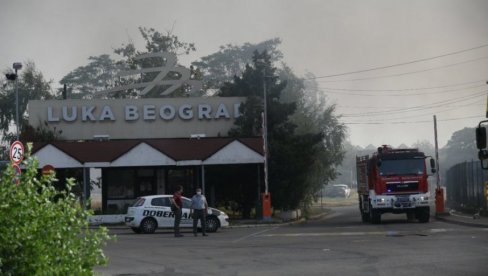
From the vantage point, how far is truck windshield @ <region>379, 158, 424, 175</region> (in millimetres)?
35844

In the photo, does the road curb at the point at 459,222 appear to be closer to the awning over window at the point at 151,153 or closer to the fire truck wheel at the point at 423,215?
the fire truck wheel at the point at 423,215

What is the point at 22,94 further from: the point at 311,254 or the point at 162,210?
the point at 311,254

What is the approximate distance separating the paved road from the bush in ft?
27.7

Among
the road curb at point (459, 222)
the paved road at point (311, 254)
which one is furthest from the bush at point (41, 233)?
the road curb at point (459, 222)

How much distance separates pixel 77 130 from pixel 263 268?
35.5 meters

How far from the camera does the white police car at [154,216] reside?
33.3 metres

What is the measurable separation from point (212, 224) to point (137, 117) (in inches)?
743

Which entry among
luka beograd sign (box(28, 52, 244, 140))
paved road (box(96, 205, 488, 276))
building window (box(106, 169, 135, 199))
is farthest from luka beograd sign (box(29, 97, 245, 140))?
paved road (box(96, 205, 488, 276))

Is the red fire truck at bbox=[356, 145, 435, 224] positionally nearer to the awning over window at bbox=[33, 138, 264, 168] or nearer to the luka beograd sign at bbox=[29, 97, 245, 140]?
the awning over window at bbox=[33, 138, 264, 168]

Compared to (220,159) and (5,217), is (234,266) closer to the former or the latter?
(5,217)

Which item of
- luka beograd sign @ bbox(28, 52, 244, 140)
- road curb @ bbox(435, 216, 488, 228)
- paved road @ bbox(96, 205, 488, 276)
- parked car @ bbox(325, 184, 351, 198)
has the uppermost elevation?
luka beograd sign @ bbox(28, 52, 244, 140)

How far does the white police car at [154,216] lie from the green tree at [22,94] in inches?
1947

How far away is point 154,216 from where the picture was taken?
33531mm

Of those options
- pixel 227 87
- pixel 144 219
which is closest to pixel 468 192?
pixel 227 87
